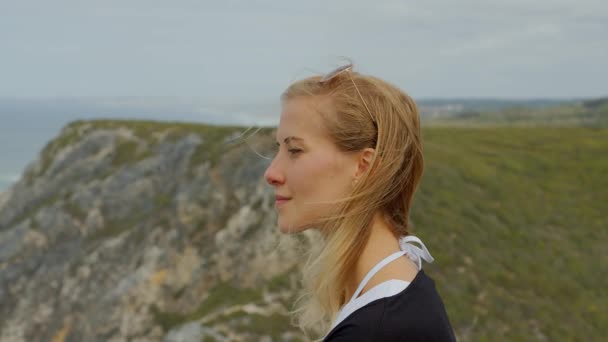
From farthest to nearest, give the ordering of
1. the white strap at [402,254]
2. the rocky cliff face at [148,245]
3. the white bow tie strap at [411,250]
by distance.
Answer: the rocky cliff face at [148,245] → the white bow tie strap at [411,250] → the white strap at [402,254]

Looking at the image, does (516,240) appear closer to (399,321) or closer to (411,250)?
(411,250)

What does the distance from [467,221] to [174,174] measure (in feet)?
71.6

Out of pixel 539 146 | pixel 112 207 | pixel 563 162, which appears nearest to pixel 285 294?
pixel 112 207

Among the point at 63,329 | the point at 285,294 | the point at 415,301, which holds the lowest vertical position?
the point at 63,329

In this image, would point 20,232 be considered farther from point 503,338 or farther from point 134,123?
point 503,338

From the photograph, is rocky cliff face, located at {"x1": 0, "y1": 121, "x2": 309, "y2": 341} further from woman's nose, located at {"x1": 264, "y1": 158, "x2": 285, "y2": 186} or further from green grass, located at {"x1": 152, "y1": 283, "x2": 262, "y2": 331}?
woman's nose, located at {"x1": 264, "y1": 158, "x2": 285, "y2": 186}

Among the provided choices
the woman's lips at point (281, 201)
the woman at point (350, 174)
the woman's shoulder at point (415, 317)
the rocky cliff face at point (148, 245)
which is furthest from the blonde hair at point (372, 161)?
the rocky cliff face at point (148, 245)

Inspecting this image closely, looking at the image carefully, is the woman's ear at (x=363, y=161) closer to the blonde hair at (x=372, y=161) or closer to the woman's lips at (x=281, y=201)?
the blonde hair at (x=372, y=161)

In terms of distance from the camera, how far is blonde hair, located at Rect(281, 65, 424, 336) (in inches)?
122

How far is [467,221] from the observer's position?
98.8 feet

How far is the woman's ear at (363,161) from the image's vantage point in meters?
3.13

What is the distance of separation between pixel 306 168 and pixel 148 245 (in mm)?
33172

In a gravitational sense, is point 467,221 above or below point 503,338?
above

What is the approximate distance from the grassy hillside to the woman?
19.9 metres
